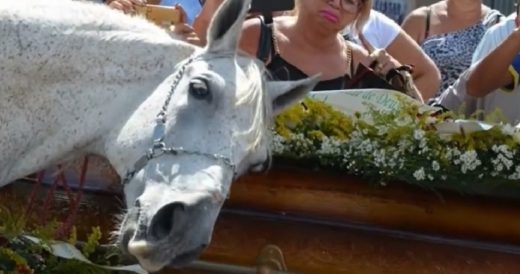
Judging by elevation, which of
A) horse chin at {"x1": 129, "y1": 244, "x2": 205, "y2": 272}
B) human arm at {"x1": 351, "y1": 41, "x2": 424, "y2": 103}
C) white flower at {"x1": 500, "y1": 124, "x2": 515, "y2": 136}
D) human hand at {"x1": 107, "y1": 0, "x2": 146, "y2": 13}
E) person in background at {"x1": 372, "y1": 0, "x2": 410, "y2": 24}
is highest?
human hand at {"x1": 107, "y1": 0, "x2": 146, "y2": 13}

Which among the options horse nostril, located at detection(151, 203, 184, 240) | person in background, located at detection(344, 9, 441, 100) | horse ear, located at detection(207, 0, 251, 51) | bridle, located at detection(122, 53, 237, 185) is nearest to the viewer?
horse nostril, located at detection(151, 203, 184, 240)

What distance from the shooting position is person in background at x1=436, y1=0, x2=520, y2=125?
13.6ft

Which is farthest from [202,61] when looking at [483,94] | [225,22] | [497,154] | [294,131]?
[483,94]

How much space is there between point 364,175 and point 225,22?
80cm

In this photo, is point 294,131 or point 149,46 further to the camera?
point 294,131

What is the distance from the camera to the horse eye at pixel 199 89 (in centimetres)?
284

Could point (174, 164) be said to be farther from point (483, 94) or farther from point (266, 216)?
point (483, 94)

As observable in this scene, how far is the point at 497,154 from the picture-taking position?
350 cm

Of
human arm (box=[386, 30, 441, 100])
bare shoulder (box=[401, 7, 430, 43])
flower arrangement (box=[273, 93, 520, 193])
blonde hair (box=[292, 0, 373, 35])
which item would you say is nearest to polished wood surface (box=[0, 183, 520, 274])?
flower arrangement (box=[273, 93, 520, 193])

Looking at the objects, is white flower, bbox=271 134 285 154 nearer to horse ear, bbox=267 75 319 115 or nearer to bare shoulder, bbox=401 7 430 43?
horse ear, bbox=267 75 319 115

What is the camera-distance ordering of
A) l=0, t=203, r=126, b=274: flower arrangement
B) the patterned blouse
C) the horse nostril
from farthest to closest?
the patterned blouse → l=0, t=203, r=126, b=274: flower arrangement → the horse nostril

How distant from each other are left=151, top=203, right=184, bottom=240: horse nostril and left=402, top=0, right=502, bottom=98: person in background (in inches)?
89.0

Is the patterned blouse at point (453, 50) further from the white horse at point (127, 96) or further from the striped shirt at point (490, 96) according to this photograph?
the white horse at point (127, 96)

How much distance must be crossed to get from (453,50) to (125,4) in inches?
63.7
